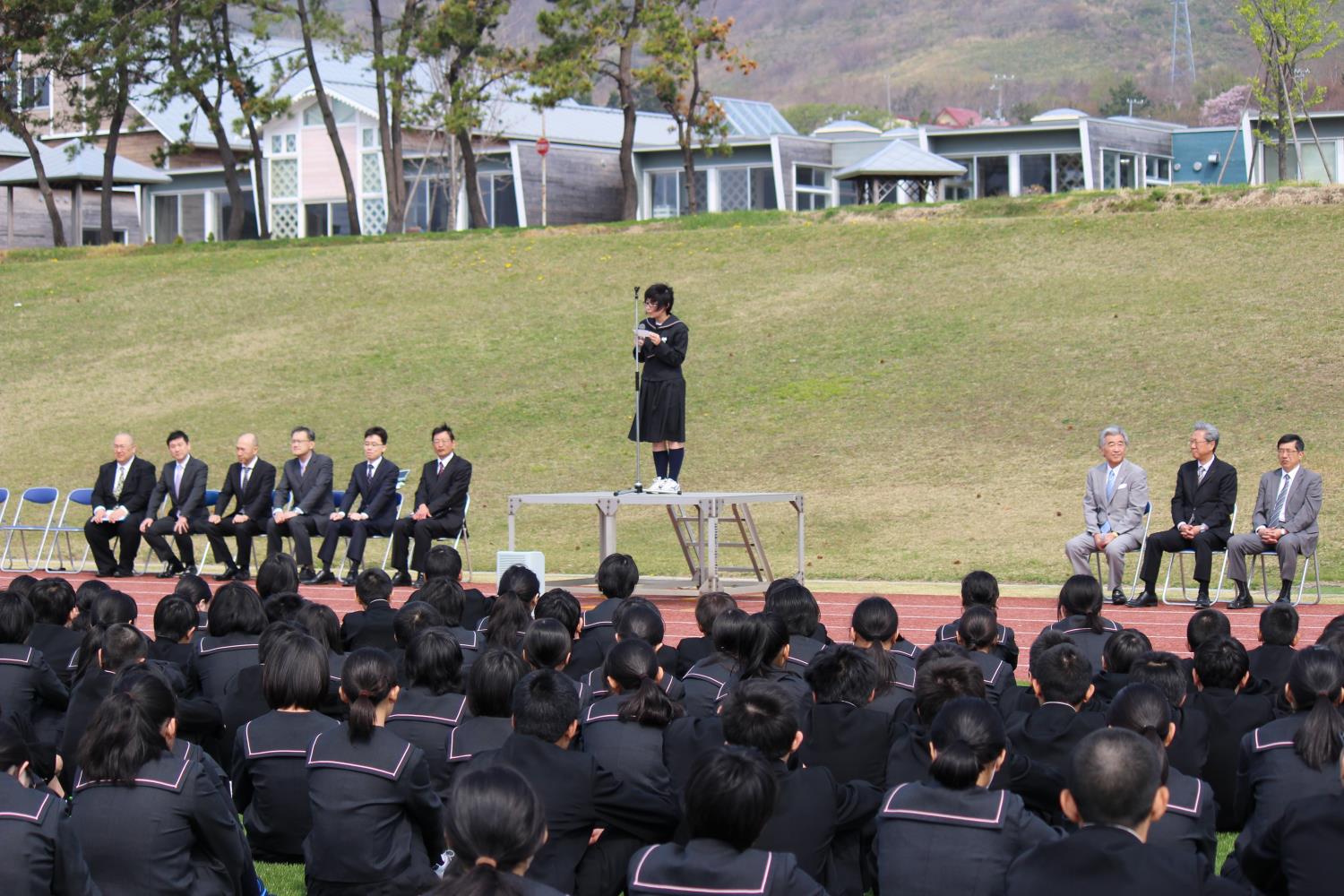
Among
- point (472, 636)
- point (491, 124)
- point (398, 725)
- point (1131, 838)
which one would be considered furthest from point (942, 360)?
point (491, 124)

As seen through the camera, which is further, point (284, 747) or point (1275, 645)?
point (1275, 645)

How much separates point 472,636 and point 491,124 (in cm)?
3965

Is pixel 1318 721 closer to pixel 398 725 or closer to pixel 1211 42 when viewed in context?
pixel 398 725

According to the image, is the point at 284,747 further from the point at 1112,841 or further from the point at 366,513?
the point at 366,513

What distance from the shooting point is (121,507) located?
15117 millimetres

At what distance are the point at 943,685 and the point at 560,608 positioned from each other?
2508 millimetres

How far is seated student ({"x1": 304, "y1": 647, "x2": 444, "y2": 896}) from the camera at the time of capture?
16.4 feet

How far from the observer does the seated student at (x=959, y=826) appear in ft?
14.1

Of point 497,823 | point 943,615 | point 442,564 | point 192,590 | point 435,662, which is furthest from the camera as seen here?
point 943,615

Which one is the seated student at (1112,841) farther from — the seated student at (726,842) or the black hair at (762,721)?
the black hair at (762,721)

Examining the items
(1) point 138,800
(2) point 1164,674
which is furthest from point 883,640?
(1) point 138,800

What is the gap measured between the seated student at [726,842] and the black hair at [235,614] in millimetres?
3689

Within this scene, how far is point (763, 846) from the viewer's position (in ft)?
15.6

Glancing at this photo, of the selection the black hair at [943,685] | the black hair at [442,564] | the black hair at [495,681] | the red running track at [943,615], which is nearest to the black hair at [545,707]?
the black hair at [495,681]
